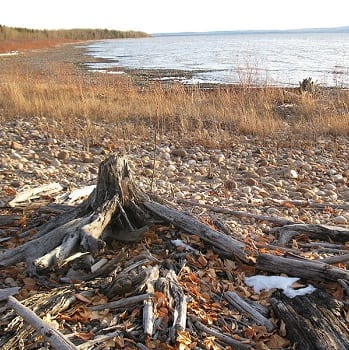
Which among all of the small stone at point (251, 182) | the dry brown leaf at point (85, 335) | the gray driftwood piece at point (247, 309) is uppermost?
the dry brown leaf at point (85, 335)

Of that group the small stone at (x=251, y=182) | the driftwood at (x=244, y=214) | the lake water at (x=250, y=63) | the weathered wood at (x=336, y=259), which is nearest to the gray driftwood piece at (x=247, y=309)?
the weathered wood at (x=336, y=259)

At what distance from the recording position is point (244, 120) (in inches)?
392

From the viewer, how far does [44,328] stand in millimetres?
2488

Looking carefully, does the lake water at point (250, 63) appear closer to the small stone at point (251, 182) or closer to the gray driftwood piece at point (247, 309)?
the small stone at point (251, 182)

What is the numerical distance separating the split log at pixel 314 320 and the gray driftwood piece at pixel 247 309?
0.10 metres

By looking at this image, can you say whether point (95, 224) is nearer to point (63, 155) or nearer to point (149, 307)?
point (149, 307)

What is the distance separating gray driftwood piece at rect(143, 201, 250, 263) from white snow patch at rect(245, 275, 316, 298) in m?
0.20

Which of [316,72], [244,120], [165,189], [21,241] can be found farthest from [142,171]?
[316,72]

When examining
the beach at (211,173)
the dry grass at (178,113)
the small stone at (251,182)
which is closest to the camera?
the beach at (211,173)

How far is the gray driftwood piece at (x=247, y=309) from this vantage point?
296cm

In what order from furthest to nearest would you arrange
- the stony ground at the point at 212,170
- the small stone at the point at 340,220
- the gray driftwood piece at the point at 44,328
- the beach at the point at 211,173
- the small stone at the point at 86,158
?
the small stone at the point at 86,158, the stony ground at the point at 212,170, the small stone at the point at 340,220, the beach at the point at 211,173, the gray driftwood piece at the point at 44,328

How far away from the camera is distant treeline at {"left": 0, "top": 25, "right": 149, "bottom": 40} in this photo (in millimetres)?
61103

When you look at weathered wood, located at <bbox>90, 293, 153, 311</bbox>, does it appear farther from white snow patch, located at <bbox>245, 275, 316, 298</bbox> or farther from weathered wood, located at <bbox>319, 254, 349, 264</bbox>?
weathered wood, located at <bbox>319, 254, 349, 264</bbox>

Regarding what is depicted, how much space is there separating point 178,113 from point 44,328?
8.76 meters
